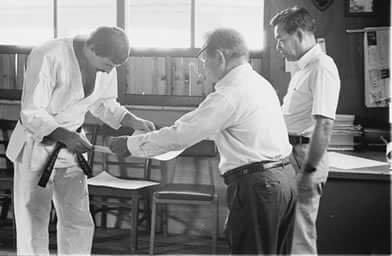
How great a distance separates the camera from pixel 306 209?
3232mm

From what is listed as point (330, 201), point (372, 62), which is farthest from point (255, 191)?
point (372, 62)

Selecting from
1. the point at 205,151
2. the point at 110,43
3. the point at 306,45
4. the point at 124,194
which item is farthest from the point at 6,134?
the point at 306,45

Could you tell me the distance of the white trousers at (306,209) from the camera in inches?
126

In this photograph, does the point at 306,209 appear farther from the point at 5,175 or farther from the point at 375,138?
the point at 5,175

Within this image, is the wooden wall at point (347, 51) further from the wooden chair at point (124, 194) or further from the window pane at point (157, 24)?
the wooden chair at point (124, 194)

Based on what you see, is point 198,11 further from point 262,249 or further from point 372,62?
point 262,249

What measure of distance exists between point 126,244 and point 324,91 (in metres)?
2.28

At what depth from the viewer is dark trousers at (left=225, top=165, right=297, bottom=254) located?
2.75 m

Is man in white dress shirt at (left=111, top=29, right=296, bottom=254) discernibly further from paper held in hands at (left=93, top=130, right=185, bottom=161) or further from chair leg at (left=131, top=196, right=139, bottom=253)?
chair leg at (left=131, top=196, right=139, bottom=253)

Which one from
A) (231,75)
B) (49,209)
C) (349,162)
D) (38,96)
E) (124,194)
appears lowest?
(124,194)

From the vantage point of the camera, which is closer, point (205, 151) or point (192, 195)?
point (192, 195)

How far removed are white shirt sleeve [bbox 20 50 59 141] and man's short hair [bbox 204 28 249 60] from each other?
88cm

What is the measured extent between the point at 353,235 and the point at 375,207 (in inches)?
6.9

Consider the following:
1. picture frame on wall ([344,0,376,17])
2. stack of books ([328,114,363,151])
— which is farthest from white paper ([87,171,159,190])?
picture frame on wall ([344,0,376,17])
